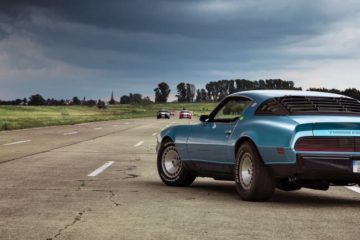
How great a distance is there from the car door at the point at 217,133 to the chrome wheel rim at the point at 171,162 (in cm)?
54

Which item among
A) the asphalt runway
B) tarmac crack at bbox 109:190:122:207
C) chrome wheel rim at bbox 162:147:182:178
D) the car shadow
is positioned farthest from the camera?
chrome wheel rim at bbox 162:147:182:178

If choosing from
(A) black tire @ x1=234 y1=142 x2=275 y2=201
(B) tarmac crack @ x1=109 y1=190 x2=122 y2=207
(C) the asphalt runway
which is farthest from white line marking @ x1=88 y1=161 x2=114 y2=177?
(A) black tire @ x1=234 y1=142 x2=275 y2=201

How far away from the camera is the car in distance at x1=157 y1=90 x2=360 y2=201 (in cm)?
760

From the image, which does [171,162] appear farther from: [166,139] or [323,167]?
[323,167]

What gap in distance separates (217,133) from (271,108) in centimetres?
101

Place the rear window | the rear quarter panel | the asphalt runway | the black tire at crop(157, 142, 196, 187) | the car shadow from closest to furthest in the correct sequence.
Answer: the asphalt runway
the rear quarter panel
the rear window
the car shadow
the black tire at crop(157, 142, 196, 187)

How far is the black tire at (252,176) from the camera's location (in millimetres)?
7957

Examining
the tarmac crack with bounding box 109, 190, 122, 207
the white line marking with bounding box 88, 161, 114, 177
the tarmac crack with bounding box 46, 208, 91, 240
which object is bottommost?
the white line marking with bounding box 88, 161, 114, 177

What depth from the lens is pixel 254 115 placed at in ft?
27.5

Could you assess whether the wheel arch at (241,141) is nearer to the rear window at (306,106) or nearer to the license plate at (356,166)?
the rear window at (306,106)

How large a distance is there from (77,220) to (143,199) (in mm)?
1840

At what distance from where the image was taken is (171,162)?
403 inches

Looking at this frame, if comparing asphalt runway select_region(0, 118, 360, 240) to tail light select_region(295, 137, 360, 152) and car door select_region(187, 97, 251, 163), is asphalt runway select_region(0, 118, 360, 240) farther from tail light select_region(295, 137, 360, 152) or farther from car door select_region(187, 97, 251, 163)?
tail light select_region(295, 137, 360, 152)

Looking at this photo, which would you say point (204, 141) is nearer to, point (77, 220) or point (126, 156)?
point (77, 220)
